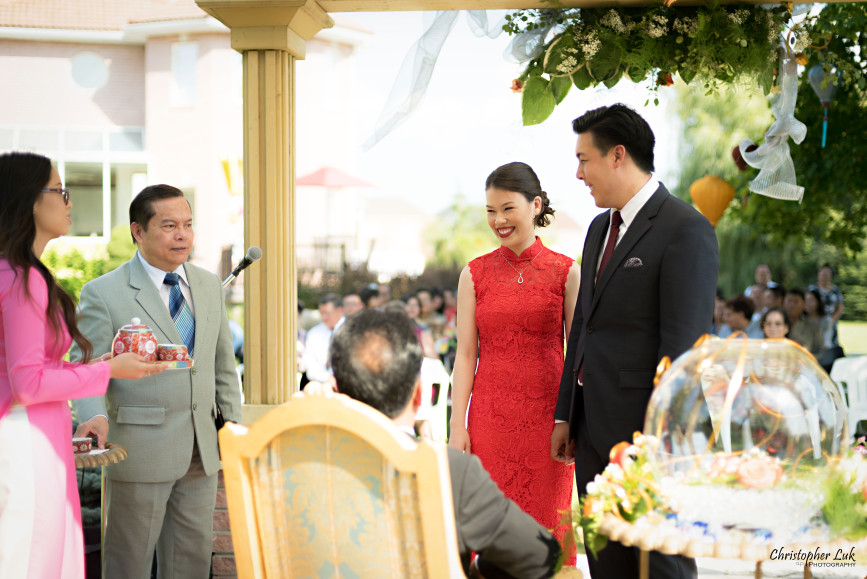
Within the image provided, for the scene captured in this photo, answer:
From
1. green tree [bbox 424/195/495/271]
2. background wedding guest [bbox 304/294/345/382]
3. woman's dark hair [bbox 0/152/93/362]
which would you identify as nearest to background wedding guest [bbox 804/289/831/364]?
background wedding guest [bbox 304/294/345/382]

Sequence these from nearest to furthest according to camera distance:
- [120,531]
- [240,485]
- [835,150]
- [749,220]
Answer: [240,485] → [120,531] → [835,150] → [749,220]

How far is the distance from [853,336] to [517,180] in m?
30.8

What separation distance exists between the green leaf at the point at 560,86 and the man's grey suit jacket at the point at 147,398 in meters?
2.01

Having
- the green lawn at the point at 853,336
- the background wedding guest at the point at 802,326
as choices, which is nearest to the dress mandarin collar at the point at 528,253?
the background wedding guest at the point at 802,326

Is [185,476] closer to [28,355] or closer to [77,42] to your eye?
[28,355]

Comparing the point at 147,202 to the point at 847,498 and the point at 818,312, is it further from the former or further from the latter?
the point at 818,312

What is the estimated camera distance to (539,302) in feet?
11.1

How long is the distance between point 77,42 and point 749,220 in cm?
1892

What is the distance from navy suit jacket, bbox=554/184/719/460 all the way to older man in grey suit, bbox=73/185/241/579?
1.42 meters

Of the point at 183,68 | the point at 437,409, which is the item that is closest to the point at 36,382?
the point at 437,409

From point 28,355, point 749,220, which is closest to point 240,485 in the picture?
point 28,355

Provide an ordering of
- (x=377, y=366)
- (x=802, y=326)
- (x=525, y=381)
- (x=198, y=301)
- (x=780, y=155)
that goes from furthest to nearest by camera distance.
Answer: (x=802, y=326) < (x=780, y=155) < (x=525, y=381) < (x=198, y=301) < (x=377, y=366)

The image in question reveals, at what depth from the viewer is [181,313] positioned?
3146 mm

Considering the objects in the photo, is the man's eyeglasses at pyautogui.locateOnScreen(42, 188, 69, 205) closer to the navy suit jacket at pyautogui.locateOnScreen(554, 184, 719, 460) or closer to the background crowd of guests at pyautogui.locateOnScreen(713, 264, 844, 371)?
the navy suit jacket at pyautogui.locateOnScreen(554, 184, 719, 460)
